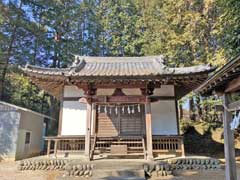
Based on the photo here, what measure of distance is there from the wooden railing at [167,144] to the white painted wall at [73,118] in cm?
296

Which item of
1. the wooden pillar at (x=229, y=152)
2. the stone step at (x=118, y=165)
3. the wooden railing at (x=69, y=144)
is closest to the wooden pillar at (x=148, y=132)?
the stone step at (x=118, y=165)

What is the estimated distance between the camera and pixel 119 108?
10203 mm

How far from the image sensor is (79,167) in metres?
7.60

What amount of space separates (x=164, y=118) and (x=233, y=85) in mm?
5934

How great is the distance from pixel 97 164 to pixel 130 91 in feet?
11.8

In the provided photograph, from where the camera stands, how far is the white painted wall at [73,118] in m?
9.87

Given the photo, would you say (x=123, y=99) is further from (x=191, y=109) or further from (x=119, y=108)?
(x=191, y=109)

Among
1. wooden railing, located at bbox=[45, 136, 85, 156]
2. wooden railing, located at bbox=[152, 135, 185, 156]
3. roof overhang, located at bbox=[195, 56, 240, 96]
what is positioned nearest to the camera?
roof overhang, located at bbox=[195, 56, 240, 96]

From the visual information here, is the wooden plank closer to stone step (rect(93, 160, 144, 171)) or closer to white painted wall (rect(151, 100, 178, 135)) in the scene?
stone step (rect(93, 160, 144, 171))

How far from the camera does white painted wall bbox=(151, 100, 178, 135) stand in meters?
9.88

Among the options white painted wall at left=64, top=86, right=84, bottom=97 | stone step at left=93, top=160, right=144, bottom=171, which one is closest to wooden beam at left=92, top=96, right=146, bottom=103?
white painted wall at left=64, top=86, right=84, bottom=97

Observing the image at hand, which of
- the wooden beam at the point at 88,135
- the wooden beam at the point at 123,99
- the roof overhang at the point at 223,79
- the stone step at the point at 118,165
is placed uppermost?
the wooden beam at the point at 123,99

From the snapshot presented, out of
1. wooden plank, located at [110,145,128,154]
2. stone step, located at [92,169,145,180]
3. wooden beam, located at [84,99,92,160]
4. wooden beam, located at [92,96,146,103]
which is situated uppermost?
wooden beam, located at [92,96,146,103]

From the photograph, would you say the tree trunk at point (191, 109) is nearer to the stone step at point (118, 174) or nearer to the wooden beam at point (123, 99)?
the wooden beam at point (123, 99)
